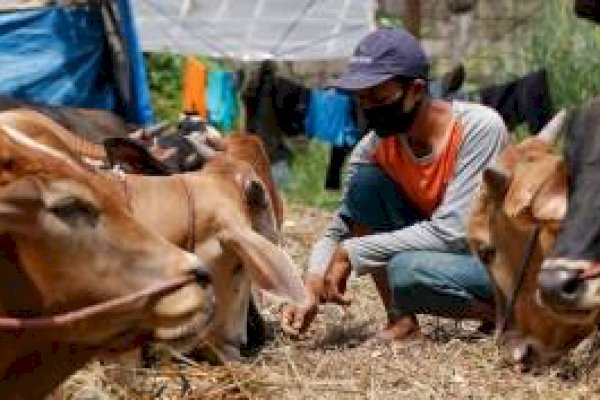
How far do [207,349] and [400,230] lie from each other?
1.00m

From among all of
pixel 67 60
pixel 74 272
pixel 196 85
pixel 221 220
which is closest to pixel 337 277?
pixel 221 220

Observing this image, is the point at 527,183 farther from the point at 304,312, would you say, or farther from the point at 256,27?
the point at 256,27

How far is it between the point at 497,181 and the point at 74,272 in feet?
7.46

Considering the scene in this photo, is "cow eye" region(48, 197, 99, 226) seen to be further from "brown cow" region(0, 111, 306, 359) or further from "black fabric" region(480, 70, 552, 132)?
"black fabric" region(480, 70, 552, 132)

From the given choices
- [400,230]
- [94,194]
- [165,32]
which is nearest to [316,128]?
[165,32]

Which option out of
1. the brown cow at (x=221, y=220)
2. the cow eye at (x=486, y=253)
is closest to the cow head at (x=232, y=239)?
the brown cow at (x=221, y=220)

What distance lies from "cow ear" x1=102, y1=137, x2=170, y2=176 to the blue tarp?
3.54 m

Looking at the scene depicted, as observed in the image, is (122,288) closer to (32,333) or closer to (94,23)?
(32,333)

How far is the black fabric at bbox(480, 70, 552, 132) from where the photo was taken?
38.0 ft

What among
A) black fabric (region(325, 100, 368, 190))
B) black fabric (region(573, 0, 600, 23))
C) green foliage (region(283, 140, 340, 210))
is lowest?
green foliage (region(283, 140, 340, 210))

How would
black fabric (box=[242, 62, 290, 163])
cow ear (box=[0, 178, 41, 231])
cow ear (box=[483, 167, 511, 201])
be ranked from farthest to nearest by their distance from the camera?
black fabric (box=[242, 62, 290, 163])
cow ear (box=[483, 167, 511, 201])
cow ear (box=[0, 178, 41, 231])

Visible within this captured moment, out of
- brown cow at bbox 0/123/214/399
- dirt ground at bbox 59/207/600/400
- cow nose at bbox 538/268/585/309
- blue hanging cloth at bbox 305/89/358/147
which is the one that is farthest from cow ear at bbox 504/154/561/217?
blue hanging cloth at bbox 305/89/358/147

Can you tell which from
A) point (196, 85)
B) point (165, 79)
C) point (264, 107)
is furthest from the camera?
point (165, 79)

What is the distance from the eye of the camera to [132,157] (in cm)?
634
